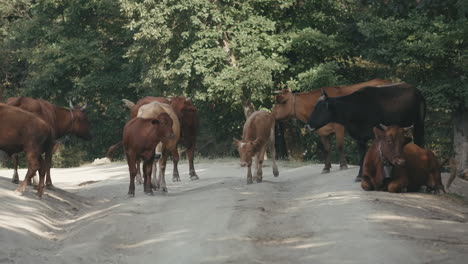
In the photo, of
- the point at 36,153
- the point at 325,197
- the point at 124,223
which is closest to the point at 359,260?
the point at 124,223

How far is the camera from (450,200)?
1666cm

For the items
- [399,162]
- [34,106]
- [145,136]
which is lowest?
[399,162]

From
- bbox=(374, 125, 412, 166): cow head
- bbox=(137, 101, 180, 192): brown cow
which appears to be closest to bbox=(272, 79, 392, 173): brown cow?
bbox=(137, 101, 180, 192): brown cow

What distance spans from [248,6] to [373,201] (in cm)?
2301

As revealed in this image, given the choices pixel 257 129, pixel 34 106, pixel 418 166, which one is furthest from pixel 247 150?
pixel 34 106

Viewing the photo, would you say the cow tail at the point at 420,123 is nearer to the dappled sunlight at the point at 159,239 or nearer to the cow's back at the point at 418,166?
the cow's back at the point at 418,166

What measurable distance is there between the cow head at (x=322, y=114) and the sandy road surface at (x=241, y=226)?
1.73 m

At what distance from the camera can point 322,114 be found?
20.6 metres

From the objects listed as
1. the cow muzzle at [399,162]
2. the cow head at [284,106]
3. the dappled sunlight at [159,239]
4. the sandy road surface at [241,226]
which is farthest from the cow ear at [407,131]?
the cow head at [284,106]

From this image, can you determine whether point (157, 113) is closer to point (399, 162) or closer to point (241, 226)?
point (399, 162)

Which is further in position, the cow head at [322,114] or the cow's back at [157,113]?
the cow head at [322,114]

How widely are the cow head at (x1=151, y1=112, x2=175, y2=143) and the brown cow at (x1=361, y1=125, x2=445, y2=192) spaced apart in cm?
386

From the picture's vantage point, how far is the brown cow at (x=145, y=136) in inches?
698

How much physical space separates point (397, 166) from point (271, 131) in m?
5.77
